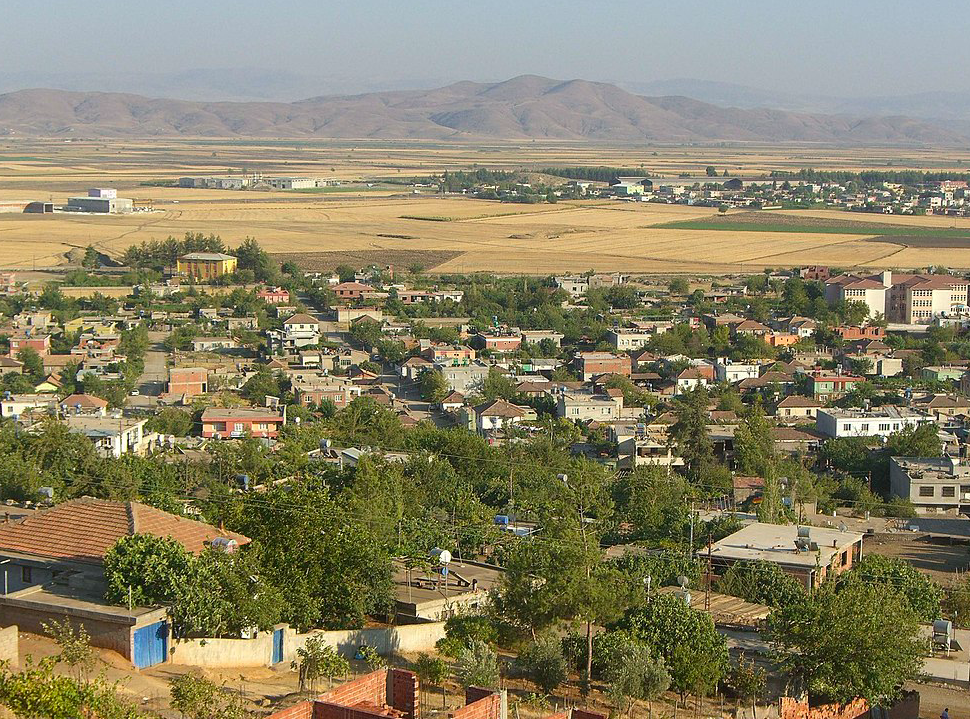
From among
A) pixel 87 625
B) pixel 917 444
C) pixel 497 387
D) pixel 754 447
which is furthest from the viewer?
pixel 497 387

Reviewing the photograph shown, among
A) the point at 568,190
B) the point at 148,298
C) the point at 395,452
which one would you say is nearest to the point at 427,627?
A: the point at 395,452

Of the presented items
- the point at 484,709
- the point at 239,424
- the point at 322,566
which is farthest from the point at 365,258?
the point at 484,709

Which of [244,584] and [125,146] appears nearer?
[244,584]

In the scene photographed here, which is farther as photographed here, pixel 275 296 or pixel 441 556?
pixel 275 296

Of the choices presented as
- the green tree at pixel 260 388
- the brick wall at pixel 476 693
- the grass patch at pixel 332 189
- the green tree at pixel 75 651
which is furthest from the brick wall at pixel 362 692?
the grass patch at pixel 332 189

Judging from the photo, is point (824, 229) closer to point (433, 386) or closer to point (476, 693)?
point (433, 386)

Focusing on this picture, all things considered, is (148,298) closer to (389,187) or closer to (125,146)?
(389,187)

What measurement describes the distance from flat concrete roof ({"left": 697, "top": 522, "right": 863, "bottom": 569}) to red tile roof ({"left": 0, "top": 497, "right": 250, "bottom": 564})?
462 cm

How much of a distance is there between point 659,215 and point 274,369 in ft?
145

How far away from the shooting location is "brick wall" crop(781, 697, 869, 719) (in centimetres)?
955

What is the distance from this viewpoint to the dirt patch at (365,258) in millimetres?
47875

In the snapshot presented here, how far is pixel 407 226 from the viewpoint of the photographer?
62.0 metres

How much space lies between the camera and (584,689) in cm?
975

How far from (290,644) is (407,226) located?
52660 millimetres
